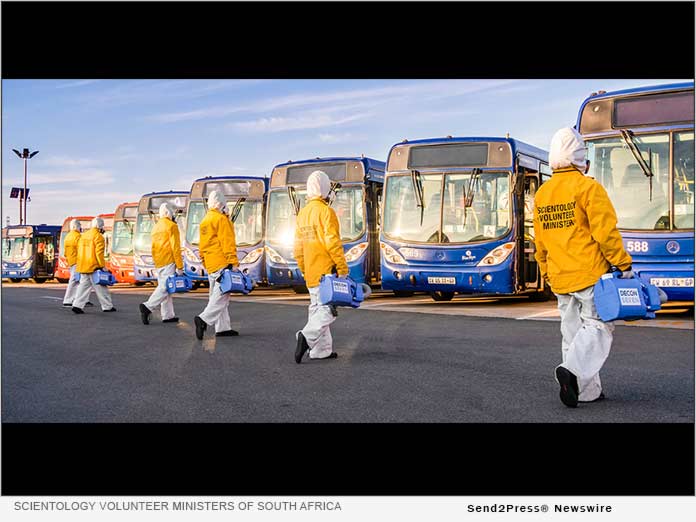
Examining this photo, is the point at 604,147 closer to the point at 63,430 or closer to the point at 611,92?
the point at 611,92

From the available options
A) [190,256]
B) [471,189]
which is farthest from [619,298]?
[190,256]

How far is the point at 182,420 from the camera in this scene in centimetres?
592

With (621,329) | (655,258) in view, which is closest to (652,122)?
(655,258)

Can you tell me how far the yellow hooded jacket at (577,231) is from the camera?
5895 millimetres

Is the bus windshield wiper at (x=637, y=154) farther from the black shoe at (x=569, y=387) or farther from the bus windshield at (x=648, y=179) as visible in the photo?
the black shoe at (x=569, y=387)

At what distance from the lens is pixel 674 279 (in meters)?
11.9

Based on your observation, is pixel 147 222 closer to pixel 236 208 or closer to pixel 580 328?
pixel 236 208

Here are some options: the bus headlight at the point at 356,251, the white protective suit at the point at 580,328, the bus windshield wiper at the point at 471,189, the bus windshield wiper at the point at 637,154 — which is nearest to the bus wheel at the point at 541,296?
the bus windshield wiper at the point at 471,189

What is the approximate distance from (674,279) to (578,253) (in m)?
6.50

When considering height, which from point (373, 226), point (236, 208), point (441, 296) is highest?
point (236, 208)

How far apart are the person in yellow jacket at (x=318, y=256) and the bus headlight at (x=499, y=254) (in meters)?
7.24

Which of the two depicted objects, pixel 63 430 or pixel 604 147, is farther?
pixel 604 147

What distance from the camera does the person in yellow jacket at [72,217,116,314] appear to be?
648 inches

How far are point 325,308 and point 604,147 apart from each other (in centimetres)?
613
